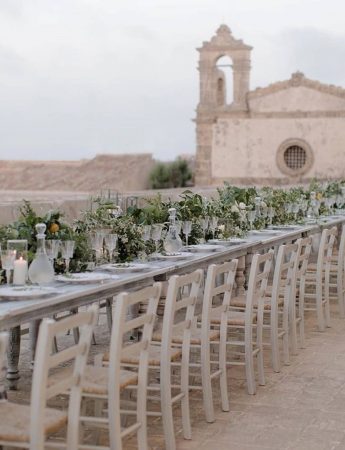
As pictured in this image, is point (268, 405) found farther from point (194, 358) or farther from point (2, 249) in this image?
point (2, 249)

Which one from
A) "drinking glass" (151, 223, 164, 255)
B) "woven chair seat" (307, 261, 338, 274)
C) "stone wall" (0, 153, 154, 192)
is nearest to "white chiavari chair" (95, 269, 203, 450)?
"drinking glass" (151, 223, 164, 255)

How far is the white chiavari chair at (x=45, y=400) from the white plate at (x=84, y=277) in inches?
53.1

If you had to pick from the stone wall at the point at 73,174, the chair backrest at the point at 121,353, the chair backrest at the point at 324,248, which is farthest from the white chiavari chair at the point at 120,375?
the stone wall at the point at 73,174

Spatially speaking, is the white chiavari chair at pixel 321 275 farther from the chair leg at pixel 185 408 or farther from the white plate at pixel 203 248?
the chair leg at pixel 185 408

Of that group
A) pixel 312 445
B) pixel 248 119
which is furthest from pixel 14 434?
pixel 248 119

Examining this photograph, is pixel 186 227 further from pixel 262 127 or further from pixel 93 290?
pixel 262 127

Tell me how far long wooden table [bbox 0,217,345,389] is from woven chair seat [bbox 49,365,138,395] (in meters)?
Result: 0.30

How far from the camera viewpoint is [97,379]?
4.49 m

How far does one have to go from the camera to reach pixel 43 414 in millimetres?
3641

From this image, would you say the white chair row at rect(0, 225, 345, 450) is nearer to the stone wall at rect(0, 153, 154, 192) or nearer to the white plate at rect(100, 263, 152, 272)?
the white plate at rect(100, 263, 152, 272)

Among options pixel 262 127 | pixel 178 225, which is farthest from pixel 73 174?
pixel 178 225

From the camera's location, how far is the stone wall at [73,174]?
35125mm

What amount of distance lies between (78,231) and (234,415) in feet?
5.13

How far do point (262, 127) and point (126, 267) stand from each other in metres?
37.3
